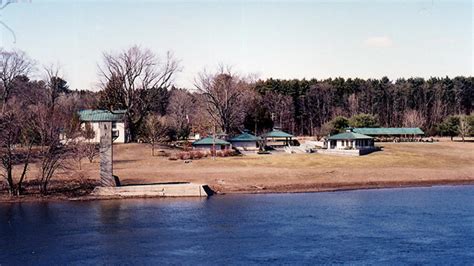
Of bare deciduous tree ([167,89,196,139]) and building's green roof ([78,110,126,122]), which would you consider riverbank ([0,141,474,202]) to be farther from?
bare deciduous tree ([167,89,196,139])

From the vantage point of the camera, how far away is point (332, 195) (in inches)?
1949

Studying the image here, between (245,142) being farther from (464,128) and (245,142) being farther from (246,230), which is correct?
(246,230)

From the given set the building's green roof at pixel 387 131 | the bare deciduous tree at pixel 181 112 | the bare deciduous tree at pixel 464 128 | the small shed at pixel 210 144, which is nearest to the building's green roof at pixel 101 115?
the bare deciduous tree at pixel 181 112

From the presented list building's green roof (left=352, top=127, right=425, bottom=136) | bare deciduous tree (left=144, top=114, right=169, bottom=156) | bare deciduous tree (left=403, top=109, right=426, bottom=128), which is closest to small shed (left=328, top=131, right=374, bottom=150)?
building's green roof (left=352, top=127, right=425, bottom=136)

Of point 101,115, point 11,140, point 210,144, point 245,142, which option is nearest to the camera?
point 11,140

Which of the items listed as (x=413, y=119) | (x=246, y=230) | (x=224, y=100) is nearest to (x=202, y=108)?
(x=224, y=100)

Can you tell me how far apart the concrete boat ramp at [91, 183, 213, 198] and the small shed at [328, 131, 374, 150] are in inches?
1267

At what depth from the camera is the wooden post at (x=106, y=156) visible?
4947cm

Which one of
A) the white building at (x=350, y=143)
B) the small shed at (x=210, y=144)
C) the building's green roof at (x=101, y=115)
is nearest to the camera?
the white building at (x=350, y=143)

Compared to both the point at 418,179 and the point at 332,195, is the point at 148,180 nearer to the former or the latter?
the point at 332,195

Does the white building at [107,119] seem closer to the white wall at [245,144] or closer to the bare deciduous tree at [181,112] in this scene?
the bare deciduous tree at [181,112]

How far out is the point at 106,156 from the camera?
49469 millimetres

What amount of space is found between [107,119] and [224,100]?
18.3 meters

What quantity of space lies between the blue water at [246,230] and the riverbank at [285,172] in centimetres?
527
